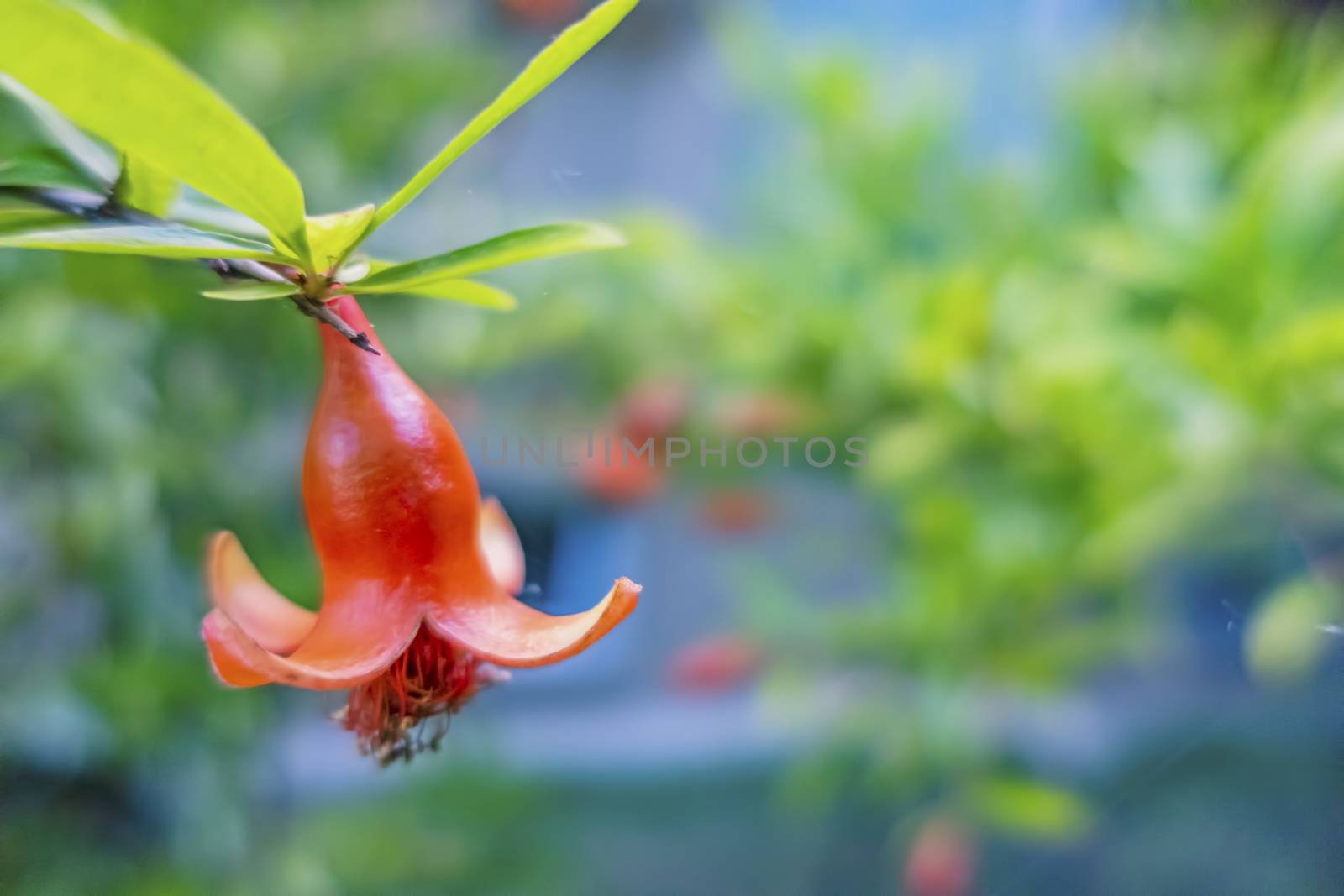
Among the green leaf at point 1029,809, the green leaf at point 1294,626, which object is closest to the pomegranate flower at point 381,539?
the green leaf at point 1294,626

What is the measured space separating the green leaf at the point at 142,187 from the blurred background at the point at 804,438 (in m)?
0.14

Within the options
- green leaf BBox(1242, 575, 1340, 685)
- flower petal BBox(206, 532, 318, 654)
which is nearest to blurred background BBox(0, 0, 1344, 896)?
green leaf BBox(1242, 575, 1340, 685)

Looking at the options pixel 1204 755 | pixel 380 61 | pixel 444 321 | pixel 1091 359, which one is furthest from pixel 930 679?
pixel 380 61

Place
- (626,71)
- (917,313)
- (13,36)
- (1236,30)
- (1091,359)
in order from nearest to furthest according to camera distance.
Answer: (13,36)
(1091,359)
(917,313)
(1236,30)
(626,71)

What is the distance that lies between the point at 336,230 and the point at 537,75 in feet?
0.17

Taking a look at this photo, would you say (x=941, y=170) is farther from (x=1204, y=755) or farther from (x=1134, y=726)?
(x=1134, y=726)

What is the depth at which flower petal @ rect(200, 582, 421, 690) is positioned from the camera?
16 centimetres

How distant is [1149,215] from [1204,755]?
0.45 metres

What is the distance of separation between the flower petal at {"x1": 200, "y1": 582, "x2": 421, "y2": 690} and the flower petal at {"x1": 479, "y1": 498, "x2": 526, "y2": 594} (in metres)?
0.03

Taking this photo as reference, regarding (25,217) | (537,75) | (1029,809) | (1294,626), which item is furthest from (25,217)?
(1029,809)

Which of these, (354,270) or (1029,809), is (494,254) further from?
A: (1029,809)

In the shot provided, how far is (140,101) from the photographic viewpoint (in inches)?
5.3

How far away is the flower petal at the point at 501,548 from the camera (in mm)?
238

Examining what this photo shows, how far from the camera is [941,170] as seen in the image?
804 mm
